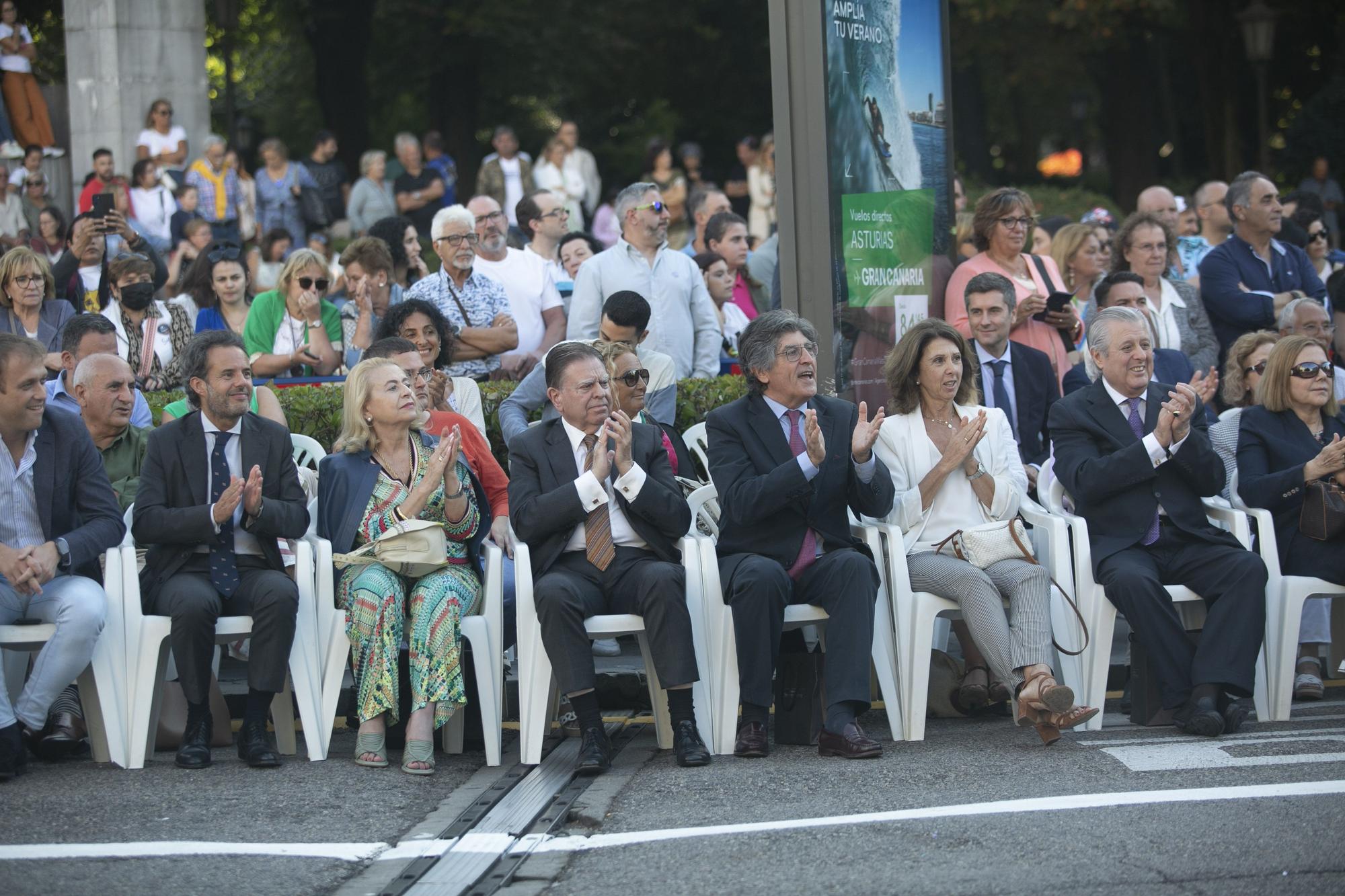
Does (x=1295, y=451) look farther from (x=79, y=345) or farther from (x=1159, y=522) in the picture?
(x=79, y=345)

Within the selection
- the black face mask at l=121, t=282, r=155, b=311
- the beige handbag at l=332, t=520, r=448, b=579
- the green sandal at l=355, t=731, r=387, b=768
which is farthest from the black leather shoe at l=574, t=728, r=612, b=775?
the black face mask at l=121, t=282, r=155, b=311

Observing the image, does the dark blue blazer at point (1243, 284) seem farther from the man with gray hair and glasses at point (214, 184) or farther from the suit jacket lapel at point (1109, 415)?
the man with gray hair and glasses at point (214, 184)

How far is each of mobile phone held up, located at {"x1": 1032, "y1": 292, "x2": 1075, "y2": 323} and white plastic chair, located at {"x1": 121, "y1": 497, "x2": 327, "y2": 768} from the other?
14.6 ft

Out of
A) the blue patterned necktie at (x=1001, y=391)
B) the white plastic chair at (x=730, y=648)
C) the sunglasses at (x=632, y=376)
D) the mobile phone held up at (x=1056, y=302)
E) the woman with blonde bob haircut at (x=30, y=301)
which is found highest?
the woman with blonde bob haircut at (x=30, y=301)

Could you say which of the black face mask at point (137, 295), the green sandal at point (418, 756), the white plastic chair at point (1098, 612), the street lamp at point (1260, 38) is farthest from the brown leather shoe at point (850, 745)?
the street lamp at point (1260, 38)

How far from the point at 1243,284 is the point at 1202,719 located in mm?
4405

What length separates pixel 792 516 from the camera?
25.5 ft

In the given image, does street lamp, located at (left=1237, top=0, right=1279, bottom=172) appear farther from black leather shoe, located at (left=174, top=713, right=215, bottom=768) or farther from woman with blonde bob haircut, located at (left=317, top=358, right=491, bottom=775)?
black leather shoe, located at (left=174, top=713, right=215, bottom=768)

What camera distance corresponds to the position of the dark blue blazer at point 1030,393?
9281 mm

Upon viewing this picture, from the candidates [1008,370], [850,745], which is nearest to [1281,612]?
[1008,370]

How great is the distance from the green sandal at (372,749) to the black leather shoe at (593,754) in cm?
78

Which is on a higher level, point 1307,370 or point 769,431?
point 1307,370

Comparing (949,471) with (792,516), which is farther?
(949,471)

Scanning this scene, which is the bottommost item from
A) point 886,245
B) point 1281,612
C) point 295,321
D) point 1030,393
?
point 1281,612
